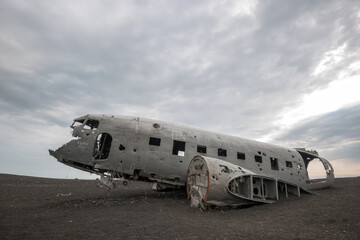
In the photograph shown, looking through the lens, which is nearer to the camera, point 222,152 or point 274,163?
point 222,152

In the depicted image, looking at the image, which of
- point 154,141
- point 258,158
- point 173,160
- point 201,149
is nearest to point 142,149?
point 154,141

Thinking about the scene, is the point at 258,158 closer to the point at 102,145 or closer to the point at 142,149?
the point at 142,149

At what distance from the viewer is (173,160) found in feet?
43.3

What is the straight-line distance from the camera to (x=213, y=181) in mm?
10234

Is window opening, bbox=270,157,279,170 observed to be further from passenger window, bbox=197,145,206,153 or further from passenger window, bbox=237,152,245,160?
passenger window, bbox=197,145,206,153

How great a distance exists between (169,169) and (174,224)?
5.40m

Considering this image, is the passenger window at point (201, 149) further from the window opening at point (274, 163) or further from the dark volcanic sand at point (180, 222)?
the window opening at point (274, 163)

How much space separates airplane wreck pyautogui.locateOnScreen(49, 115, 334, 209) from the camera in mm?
10795

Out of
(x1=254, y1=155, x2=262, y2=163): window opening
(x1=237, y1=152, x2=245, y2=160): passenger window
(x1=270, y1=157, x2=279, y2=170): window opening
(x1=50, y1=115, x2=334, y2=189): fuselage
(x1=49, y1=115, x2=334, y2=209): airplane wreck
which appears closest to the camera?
(x1=49, y1=115, x2=334, y2=209): airplane wreck

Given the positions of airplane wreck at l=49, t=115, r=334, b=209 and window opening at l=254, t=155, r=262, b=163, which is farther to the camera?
window opening at l=254, t=155, r=262, b=163

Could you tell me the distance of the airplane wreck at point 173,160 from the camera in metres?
10.8

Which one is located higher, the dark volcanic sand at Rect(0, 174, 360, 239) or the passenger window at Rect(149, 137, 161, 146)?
the passenger window at Rect(149, 137, 161, 146)

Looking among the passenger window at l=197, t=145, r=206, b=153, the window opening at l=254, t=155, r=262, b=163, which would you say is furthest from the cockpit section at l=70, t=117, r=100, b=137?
the window opening at l=254, t=155, r=262, b=163

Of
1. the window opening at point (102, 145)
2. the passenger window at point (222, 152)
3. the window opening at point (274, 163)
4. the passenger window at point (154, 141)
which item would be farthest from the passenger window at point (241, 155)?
the window opening at point (102, 145)
